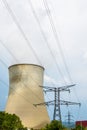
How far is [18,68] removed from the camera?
4456 centimetres

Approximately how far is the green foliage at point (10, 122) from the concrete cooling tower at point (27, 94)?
91cm

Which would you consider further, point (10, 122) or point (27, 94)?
point (10, 122)

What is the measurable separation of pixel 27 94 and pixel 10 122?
5.50m

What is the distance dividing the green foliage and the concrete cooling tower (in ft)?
2.98

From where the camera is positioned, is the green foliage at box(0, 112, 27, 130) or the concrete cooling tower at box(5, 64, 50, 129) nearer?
the concrete cooling tower at box(5, 64, 50, 129)

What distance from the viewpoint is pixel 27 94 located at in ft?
148

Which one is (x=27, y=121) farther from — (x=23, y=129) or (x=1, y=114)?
(x=1, y=114)

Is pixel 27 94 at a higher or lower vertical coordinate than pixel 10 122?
higher

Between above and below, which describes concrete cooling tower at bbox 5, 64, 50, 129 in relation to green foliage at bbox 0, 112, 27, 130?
above

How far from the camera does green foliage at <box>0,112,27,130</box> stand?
146 feet

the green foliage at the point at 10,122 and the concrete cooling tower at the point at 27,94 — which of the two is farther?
the green foliage at the point at 10,122

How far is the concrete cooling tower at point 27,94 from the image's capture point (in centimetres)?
4394

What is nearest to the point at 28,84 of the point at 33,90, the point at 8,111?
the point at 33,90

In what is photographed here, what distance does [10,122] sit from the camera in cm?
4719
